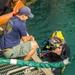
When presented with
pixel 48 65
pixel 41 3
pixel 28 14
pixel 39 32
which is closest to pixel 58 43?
pixel 28 14

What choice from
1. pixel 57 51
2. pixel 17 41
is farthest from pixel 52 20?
pixel 17 41

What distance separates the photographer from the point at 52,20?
12961 mm

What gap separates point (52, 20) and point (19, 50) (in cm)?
588

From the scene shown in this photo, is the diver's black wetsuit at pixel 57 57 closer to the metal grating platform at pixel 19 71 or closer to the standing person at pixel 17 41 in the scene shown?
the metal grating platform at pixel 19 71

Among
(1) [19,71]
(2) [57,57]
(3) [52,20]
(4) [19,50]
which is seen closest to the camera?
(4) [19,50]

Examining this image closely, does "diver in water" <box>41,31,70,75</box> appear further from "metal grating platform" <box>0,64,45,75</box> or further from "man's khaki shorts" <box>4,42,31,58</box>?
"man's khaki shorts" <box>4,42,31,58</box>

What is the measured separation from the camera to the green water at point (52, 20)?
11592 millimetres

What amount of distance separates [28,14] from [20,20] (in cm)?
25

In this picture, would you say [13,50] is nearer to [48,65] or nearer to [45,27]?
[48,65]

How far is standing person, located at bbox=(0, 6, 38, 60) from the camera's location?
700 centimetres

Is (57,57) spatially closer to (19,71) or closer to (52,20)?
(19,71)

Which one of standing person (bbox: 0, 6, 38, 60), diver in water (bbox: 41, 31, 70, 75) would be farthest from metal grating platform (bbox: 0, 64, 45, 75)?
diver in water (bbox: 41, 31, 70, 75)

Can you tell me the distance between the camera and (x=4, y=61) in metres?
5.02

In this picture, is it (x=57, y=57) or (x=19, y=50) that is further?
(x=57, y=57)
